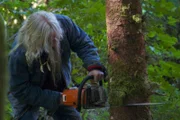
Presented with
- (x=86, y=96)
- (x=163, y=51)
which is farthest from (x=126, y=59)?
(x=163, y=51)

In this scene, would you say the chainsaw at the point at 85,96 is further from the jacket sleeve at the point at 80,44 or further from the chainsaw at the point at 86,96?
the jacket sleeve at the point at 80,44

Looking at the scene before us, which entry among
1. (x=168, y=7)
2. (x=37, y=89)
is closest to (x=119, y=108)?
(x=37, y=89)

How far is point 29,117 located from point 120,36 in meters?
1.09

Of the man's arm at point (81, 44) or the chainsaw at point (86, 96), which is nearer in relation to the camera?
the chainsaw at point (86, 96)

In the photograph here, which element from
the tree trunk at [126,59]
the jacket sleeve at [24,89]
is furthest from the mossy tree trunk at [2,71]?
the tree trunk at [126,59]

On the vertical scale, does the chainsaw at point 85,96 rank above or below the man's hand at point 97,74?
below

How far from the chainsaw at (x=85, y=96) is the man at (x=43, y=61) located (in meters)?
0.07

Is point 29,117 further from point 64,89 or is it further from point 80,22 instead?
point 80,22

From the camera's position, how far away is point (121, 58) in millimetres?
2871

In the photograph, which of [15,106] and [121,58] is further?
[15,106]

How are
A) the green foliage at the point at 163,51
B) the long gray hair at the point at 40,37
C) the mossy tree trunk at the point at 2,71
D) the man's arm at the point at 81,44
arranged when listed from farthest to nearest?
the green foliage at the point at 163,51, the man's arm at the point at 81,44, the long gray hair at the point at 40,37, the mossy tree trunk at the point at 2,71

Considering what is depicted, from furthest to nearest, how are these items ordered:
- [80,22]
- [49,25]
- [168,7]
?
[80,22] < [168,7] < [49,25]

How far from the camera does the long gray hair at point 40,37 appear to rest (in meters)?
2.66

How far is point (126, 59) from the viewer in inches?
113
